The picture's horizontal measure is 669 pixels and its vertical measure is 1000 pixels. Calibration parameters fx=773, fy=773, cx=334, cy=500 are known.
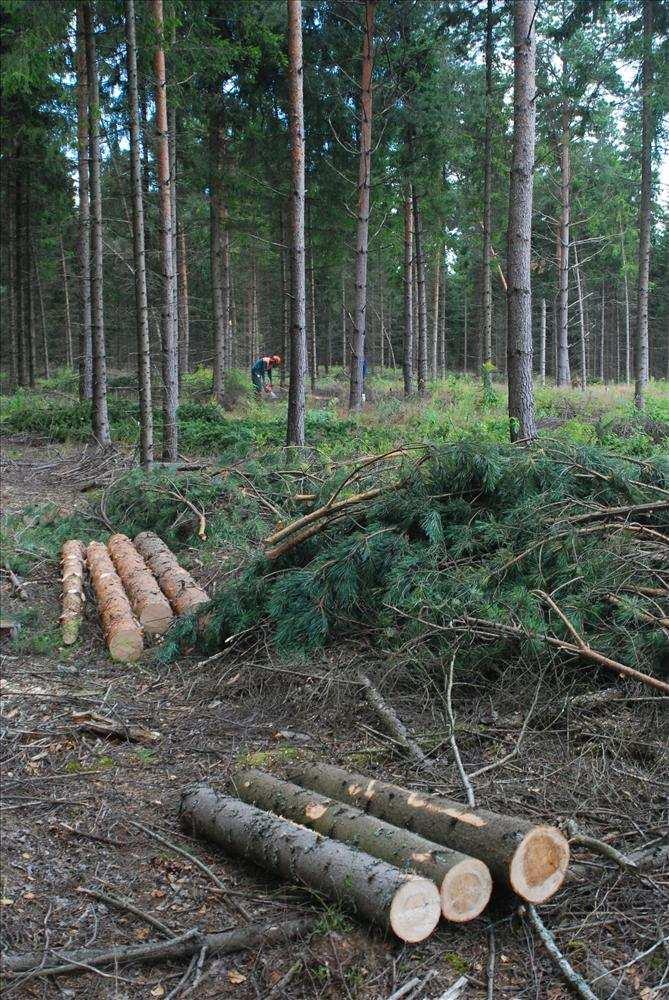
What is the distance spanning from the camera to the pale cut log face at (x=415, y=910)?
3148 millimetres

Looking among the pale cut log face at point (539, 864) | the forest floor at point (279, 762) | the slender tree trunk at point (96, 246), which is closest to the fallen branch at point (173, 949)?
the forest floor at point (279, 762)

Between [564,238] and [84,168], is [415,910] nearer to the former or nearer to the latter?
[84,168]


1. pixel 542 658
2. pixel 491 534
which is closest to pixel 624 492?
pixel 491 534

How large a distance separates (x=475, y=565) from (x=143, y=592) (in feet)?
11.4

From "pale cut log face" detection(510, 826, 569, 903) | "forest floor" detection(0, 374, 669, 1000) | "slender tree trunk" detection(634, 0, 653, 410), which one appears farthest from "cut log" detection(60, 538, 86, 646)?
"slender tree trunk" detection(634, 0, 653, 410)

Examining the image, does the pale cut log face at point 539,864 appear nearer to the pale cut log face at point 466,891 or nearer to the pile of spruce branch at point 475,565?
the pale cut log face at point 466,891

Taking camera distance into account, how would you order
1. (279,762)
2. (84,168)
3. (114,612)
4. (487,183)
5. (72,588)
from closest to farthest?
(279,762), (114,612), (72,588), (84,168), (487,183)

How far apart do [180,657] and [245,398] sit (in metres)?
15.1

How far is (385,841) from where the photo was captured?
3529mm

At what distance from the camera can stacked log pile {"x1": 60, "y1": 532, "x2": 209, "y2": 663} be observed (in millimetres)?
7008

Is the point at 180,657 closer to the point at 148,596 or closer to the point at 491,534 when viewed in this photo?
the point at 148,596

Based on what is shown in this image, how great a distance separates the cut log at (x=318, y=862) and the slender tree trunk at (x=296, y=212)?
925 cm

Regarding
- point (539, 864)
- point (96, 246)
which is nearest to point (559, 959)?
point (539, 864)

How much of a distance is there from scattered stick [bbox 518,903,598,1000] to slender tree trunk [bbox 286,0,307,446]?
1012 centimetres
